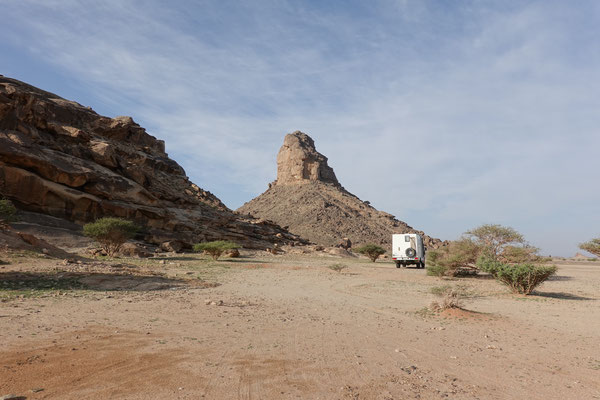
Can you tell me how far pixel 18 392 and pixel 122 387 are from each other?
1.02 metres

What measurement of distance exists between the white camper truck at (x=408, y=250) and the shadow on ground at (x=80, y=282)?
72.5 feet

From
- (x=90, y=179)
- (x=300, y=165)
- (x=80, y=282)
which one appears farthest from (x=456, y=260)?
(x=300, y=165)

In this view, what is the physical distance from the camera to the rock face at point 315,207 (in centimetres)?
8479

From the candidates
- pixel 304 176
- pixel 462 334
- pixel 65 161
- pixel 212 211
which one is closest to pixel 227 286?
pixel 462 334

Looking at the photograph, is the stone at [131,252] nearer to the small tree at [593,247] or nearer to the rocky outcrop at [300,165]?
the small tree at [593,247]

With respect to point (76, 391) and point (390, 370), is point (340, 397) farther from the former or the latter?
point (76, 391)

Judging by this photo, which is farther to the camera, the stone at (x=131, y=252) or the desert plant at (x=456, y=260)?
the stone at (x=131, y=252)

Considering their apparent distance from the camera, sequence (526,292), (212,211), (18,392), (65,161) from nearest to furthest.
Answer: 1. (18,392)
2. (526,292)
3. (65,161)
4. (212,211)

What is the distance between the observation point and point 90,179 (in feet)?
127

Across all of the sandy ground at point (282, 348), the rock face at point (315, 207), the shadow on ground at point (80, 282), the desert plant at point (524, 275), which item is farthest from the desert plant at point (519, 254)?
the rock face at point (315, 207)

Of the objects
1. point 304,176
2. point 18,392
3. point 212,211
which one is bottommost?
point 18,392

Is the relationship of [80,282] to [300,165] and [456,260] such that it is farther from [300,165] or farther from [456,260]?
[300,165]

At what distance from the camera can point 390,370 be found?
4.96m

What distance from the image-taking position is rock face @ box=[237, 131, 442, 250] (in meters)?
84.8
